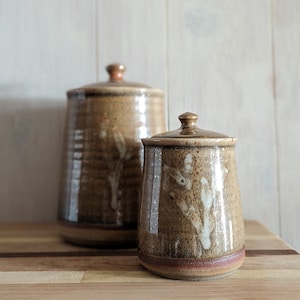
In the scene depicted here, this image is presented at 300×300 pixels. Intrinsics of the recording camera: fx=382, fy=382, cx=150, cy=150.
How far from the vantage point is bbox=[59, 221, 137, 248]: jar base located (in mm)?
616

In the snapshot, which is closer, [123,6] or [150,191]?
[150,191]

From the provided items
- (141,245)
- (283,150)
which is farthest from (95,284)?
(283,150)

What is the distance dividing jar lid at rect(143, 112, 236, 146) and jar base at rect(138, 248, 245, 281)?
15cm

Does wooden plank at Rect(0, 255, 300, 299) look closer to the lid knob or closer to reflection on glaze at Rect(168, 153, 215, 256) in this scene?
reflection on glaze at Rect(168, 153, 215, 256)

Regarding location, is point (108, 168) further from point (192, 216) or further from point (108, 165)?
point (192, 216)

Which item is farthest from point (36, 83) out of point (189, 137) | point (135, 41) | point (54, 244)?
point (189, 137)

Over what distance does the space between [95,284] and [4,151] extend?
45cm

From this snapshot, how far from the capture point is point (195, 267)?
1.59 feet

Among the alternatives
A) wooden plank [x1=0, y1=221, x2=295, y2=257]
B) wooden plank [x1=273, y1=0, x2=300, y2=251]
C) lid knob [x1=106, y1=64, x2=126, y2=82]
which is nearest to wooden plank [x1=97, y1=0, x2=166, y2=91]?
lid knob [x1=106, y1=64, x2=126, y2=82]

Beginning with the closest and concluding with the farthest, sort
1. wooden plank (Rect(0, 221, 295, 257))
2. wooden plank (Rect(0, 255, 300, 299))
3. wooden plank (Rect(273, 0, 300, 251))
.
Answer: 1. wooden plank (Rect(0, 255, 300, 299))
2. wooden plank (Rect(0, 221, 295, 257))
3. wooden plank (Rect(273, 0, 300, 251))

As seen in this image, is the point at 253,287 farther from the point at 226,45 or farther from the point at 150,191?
the point at 226,45

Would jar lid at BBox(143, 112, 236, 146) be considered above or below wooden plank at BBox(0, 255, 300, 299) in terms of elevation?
above

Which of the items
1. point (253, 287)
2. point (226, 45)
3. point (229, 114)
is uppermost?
point (226, 45)

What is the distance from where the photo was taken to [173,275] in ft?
1.61
